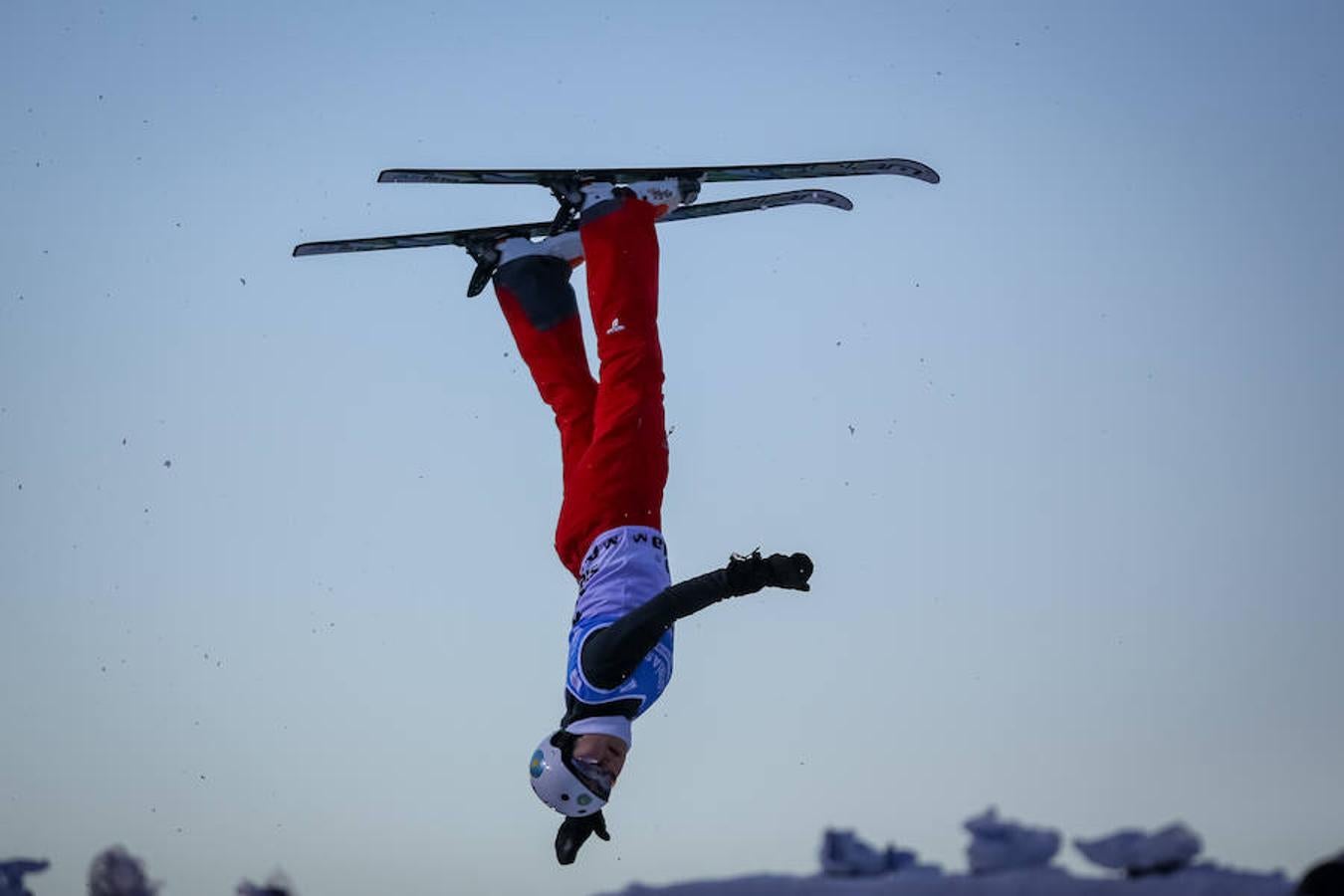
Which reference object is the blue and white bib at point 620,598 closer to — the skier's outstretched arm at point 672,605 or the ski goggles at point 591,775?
the skier's outstretched arm at point 672,605

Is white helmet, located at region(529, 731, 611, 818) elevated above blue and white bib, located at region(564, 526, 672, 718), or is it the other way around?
blue and white bib, located at region(564, 526, 672, 718)

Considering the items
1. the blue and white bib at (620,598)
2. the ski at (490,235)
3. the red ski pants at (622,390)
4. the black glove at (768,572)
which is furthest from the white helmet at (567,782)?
the ski at (490,235)

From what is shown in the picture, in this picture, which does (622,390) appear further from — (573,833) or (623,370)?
(573,833)

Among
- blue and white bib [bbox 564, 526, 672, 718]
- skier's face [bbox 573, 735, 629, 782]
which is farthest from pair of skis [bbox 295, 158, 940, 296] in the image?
skier's face [bbox 573, 735, 629, 782]

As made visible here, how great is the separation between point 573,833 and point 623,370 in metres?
1.85

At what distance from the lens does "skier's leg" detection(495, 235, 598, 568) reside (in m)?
6.85

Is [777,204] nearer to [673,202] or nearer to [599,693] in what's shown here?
A: [673,202]

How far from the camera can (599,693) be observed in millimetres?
6250

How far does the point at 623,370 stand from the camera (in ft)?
20.7

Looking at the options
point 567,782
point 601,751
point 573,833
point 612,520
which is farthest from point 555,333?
point 573,833

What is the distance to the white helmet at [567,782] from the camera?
6.20m

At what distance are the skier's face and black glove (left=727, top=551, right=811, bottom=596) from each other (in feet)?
3.19

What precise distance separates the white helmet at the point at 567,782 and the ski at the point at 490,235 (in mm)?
2044

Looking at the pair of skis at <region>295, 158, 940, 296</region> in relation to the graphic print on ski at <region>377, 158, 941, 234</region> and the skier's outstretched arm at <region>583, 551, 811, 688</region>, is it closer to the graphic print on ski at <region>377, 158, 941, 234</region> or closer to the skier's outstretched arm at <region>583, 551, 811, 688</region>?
the graphic print on ski at <region>377, 158, 941, 234</region>
